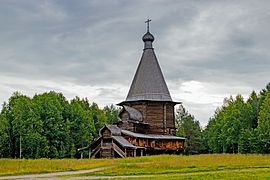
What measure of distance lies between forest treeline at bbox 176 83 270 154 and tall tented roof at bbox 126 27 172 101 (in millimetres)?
13080

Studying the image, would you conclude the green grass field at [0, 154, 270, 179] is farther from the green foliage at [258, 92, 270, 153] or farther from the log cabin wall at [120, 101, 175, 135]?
the green foliage at [258, 92, 270, 153]

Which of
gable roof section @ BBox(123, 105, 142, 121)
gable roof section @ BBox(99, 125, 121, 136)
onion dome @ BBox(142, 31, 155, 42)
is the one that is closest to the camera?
gable roof section @ BBox(99, 125, 121, 136)

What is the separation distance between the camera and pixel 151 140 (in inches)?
2101

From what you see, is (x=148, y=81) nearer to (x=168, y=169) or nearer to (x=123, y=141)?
(x=123, y=141)

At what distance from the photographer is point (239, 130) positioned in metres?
66.3

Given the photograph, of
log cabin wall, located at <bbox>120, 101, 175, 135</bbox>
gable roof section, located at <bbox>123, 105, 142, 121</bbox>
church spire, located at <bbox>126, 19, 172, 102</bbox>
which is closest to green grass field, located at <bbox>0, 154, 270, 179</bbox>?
gable roof section, located at <bbox>123, 105, 142, 121</bbox>

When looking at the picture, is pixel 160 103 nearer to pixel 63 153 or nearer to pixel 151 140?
pixel 151 140

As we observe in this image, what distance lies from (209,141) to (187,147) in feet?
18.3

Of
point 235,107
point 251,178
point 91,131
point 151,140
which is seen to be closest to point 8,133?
point 91,131

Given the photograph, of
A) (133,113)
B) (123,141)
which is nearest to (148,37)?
(133,113)

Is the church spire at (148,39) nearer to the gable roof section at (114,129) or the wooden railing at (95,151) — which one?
the gable roof section at (114,129)

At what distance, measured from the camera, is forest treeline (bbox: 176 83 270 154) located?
189 feet

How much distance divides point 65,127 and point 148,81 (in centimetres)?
1386

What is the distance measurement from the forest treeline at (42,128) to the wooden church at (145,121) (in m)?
8.19
